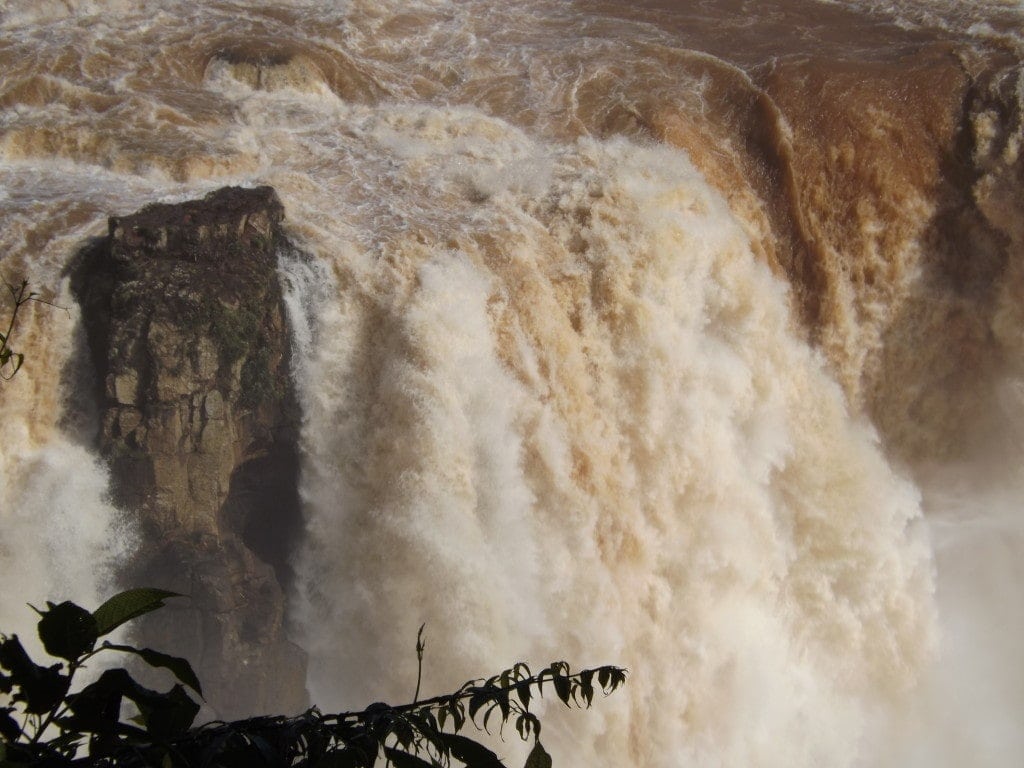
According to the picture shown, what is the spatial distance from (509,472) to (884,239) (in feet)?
15.1

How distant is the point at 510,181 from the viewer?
961cm

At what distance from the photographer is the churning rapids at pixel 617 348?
8109 millimetres

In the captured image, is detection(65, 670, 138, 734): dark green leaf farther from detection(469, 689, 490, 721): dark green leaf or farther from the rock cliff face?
the rock cliff face

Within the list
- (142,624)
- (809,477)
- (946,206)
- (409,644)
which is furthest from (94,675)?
(946,206)

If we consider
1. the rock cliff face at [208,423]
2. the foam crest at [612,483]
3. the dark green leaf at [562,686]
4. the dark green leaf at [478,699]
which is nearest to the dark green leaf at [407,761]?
the dark green leaf at [478,699]

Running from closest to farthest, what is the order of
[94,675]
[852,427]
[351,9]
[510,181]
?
[94,675] < [510,181] < [852,427] < [351,9]

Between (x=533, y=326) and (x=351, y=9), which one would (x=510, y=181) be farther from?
(x=351, y=9)

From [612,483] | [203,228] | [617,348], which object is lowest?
[612,483]

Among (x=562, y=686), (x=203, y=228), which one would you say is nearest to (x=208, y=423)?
(x=203, y=228)

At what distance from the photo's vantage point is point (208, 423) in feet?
26.0

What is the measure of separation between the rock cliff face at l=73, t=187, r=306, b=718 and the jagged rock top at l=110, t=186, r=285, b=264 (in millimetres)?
11

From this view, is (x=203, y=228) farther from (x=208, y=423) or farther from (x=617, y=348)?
(x=617, y=348)

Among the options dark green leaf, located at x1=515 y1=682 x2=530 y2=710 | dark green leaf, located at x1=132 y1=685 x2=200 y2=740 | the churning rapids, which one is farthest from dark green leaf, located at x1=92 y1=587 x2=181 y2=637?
the churning rapids

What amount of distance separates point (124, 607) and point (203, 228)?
22.5 ft
